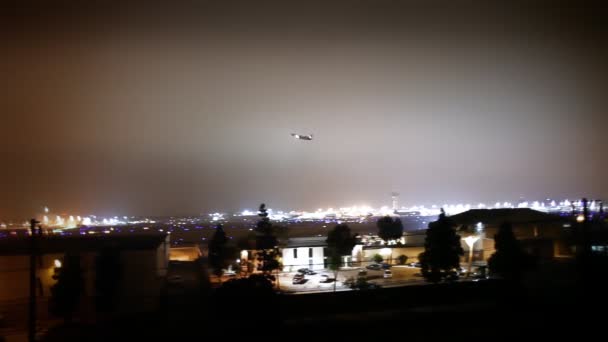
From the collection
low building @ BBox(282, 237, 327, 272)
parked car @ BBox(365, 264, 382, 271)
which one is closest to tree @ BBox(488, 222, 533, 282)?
parked car @ BBox(365, 264, 382, 271)

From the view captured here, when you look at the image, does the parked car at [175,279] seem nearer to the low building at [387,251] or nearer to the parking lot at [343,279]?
the parking lot at [343,279]

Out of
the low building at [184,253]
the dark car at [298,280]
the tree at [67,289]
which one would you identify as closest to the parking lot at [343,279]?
the dark car at [298,280]

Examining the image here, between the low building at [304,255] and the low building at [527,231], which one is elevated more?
the low building at [527,231]

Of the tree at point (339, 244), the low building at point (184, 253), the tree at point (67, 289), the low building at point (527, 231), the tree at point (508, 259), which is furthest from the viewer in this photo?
the low building at point (184, 253)

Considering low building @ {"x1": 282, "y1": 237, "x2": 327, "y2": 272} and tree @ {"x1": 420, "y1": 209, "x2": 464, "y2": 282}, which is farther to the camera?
low building @ {"x1": 282, "y1": 237, "x2": 327, "y2": 272}

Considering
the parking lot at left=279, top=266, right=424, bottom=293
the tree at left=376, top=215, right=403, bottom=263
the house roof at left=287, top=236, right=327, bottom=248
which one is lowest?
the parking lot at left=279, top=266, right=424, bottom=293

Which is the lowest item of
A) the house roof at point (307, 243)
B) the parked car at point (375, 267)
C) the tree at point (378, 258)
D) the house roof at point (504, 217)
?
the parked car at point (375, 267)

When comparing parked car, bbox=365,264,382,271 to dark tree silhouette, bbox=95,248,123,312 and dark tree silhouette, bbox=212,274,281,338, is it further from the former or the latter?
dark tree silhouette, bbox=212,274,281,338
